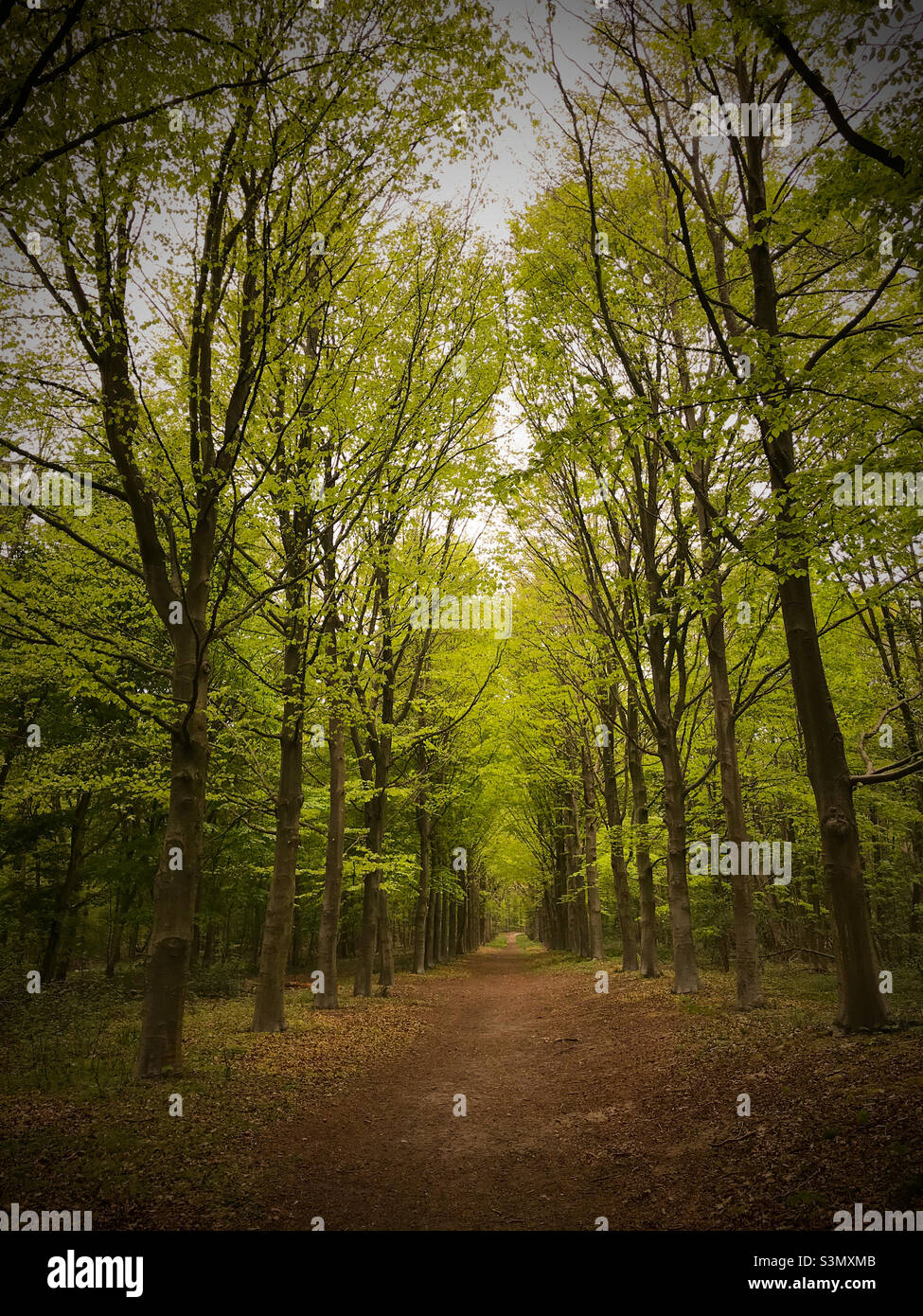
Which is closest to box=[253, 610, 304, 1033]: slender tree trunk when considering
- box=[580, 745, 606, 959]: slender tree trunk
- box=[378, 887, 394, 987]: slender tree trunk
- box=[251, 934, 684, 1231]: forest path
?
box=[251, 934, 684, 1231]: forest path

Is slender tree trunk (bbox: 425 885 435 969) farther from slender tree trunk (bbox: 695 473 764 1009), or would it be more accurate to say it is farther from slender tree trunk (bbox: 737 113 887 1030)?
slender tree trunk (bbox: 737 113 887 1030)

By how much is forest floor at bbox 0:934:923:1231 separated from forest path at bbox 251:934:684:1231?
3cm

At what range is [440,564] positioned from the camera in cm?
1404

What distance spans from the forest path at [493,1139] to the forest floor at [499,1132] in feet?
0.09

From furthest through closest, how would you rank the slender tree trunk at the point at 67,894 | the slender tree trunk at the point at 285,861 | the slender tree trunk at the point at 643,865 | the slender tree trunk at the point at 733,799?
the slender tree trunk at the point at 67,894 → the slender tree trunk at the point at 643,865 → the slender tree trunk at the point at 285,861 → the slender tree trunk at the point at 733,799

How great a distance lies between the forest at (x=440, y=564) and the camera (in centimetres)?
511

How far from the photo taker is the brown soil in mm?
4309

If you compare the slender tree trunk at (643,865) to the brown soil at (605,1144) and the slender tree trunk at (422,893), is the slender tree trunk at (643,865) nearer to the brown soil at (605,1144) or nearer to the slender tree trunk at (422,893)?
the brown soil at (605,1144)

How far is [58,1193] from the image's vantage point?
4.35 metres

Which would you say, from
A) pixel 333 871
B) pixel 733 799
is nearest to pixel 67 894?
pixel 333 871

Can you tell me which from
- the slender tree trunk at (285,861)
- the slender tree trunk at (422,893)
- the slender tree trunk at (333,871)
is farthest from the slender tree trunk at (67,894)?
the slender tree trunk at (422,893)

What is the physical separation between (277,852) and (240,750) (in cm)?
217

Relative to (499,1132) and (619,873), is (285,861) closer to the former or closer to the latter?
(499,1132)

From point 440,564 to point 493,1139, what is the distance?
33.9 feet
